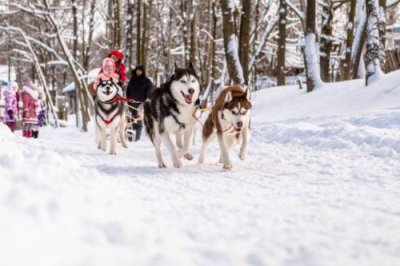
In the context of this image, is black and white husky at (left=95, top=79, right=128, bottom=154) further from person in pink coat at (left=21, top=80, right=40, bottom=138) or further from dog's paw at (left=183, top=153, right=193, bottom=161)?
person in pink coat at (left=21, top=80, right=40, bottom=138)

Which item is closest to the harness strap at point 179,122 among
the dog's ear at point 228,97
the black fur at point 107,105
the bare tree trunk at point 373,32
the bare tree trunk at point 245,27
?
the dog's ear at point 228,97

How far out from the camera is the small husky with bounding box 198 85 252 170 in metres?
5.83

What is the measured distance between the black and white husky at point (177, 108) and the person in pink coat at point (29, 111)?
772cm

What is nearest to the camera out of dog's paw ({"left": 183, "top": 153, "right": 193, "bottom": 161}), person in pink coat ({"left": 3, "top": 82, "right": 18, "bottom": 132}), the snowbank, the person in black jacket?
dog's paw ({"left": 183, "top": 153, "right": 193, "bottom": 161})

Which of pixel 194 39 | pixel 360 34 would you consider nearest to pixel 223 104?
pixel 360 34

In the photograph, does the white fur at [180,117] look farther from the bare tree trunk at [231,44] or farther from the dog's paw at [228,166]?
the bare tree trunk at [231,44]

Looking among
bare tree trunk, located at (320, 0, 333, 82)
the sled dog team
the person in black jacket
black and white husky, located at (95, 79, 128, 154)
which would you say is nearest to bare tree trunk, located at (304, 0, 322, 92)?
bare tree trunk, located at (320, 0, 333, 82)

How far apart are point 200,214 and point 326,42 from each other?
47.5 ft

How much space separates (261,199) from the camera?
13.7ft

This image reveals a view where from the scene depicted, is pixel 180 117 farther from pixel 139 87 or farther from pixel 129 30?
pixel 129 30

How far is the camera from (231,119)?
5.86 m

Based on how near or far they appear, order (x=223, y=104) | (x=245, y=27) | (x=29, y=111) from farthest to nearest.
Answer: (x=245, y=27) < (x=29, y=111) < (x=223, y=104)

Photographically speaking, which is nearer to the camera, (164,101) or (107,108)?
(164,101)

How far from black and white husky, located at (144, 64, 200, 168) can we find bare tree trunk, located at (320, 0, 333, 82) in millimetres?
11643
